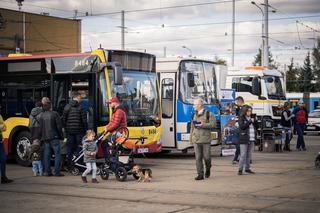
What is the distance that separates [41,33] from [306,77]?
133 feet

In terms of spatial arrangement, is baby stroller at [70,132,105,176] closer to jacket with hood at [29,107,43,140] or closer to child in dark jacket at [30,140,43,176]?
child in dark jacket at [30,140,43,176]

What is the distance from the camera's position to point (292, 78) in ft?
299

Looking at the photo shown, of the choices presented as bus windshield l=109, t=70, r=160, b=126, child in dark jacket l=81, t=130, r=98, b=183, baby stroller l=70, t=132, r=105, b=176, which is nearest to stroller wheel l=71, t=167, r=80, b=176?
baby stroller l=70, t=132, r=105, b=176

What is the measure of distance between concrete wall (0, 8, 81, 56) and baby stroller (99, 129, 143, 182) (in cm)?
4114

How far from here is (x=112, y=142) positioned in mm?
15352

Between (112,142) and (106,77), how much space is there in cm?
255

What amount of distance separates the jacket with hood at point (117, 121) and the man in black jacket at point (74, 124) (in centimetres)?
100

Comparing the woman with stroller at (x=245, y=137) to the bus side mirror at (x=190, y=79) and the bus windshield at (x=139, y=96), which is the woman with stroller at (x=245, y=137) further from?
the bus side mirror at (x=190, y=79)

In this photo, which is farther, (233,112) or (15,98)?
(233,112)

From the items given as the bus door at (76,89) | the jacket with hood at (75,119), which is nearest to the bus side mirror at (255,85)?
the bus door at (76,89)

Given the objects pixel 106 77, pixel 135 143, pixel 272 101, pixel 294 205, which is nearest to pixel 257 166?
pixel 135 143

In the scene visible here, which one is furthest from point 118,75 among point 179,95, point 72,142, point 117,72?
point 179,95

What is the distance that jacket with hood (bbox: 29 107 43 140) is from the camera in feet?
53.0

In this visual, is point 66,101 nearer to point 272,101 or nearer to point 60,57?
point 60,57
